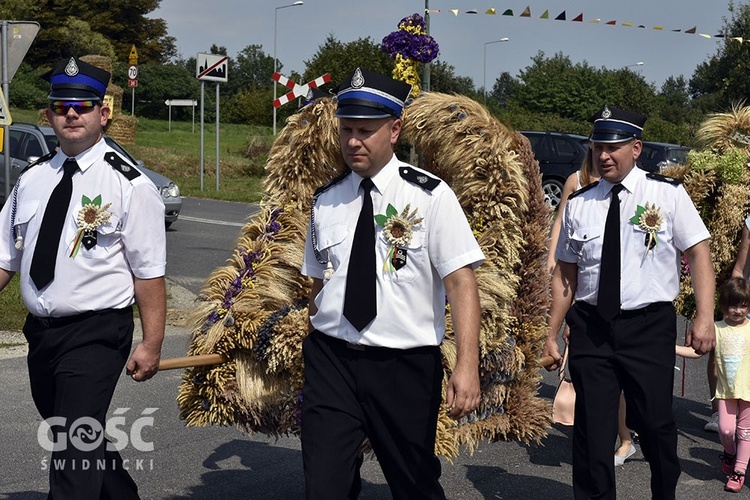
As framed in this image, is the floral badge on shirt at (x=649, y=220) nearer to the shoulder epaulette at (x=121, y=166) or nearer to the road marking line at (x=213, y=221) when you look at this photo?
the shoulder epaulette at (x=121, y=166)

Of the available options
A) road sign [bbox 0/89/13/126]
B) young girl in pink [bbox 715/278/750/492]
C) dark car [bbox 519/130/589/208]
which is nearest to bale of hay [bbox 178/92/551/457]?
young girl in pink [bbox 715/278/750/492]

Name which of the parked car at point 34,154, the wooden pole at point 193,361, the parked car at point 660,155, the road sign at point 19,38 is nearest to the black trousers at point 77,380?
the wooden pole at point 193,361

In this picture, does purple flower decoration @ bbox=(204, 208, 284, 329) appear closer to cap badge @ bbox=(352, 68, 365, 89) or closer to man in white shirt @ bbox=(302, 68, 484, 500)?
man in white shirt @ bbox=(302, 68, 484, 500)

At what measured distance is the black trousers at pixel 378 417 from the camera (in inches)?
147

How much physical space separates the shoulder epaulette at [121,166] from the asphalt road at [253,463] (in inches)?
68.2

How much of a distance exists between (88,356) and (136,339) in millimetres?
5339

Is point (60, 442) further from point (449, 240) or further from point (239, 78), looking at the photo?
point (239, 78)

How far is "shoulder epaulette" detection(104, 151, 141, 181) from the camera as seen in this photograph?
4.16 m

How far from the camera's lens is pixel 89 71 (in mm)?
4270

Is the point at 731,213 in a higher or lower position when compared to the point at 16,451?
higher

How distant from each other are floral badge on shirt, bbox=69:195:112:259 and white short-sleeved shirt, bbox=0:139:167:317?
0.6 inches

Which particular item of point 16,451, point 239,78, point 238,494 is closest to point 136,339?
point 16,451

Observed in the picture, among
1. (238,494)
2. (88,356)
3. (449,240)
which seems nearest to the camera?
(449,240)

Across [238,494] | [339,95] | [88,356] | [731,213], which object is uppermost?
[339,95]
